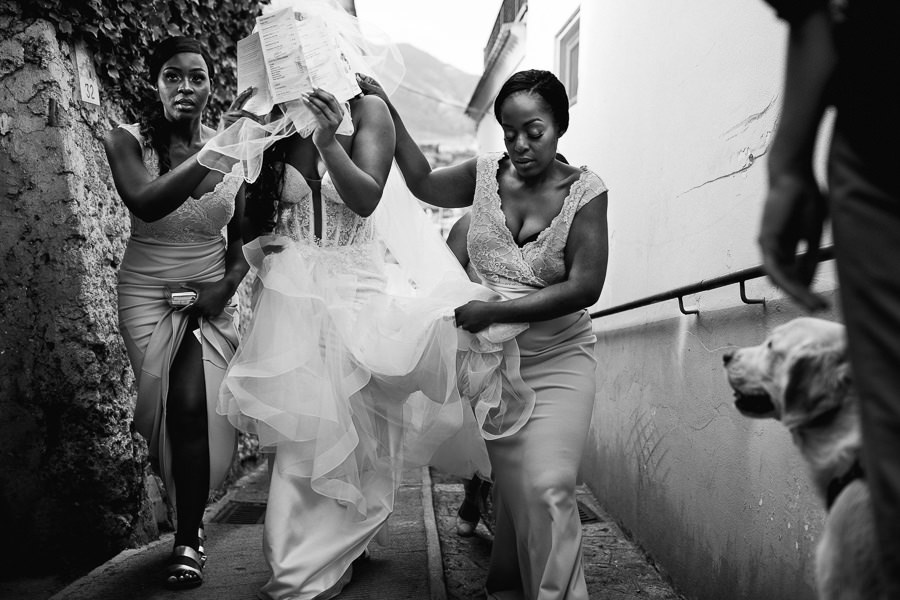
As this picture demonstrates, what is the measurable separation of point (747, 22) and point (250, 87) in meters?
2.20

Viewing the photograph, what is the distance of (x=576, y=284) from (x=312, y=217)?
134cm

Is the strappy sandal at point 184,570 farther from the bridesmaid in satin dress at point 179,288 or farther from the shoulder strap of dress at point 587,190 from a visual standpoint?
the shoulder strap of dress at point 587,190

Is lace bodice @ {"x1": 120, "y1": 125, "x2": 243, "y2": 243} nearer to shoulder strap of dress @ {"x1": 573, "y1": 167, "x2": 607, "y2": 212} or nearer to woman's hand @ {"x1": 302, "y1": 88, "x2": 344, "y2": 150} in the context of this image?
woman's hand @ {"x1": 302, "y1": 88, "x2": 344, "y2": 150}

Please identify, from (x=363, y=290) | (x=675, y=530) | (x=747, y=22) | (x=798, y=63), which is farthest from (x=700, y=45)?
(x=798, y=63)

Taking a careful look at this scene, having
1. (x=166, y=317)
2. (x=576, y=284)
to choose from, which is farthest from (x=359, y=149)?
(x=166, y=317)

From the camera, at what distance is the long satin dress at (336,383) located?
376cm

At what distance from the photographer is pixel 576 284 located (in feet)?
11.8

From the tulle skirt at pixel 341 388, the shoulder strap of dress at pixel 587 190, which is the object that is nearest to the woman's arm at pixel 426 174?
the tulle skirt at pixel 341 388

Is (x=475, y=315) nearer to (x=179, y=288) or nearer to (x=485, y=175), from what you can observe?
(x=485, y=175)

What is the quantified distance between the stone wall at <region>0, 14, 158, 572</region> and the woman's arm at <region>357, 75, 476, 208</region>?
5.43 feet

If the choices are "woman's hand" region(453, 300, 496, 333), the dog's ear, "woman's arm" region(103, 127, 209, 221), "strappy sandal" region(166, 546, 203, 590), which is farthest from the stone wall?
the dog's ear

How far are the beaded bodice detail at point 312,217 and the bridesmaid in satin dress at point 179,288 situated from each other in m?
0.40

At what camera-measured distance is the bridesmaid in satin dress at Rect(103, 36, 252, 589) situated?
402 cm

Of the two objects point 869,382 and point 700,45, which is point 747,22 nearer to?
point 700,45
